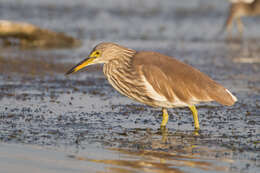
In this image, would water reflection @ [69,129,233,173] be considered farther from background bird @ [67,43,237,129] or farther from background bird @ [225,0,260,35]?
background bird @ [225,0,260,35]

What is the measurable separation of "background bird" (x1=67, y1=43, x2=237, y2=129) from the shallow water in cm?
38

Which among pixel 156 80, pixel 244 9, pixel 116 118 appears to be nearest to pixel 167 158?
pixel 156 80

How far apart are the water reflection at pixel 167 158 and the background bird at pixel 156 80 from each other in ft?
2.09

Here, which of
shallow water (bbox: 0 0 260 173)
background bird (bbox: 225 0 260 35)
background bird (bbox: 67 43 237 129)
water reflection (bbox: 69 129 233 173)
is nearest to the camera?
water reflection (bbox: 69 129 233 173)

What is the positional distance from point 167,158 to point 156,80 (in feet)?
4.35

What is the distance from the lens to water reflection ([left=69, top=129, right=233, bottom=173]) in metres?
5.01

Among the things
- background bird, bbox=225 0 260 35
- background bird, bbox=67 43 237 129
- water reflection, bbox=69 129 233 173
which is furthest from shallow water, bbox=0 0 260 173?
background bird, bbox=225 0 260 35

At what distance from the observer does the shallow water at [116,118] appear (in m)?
5.21

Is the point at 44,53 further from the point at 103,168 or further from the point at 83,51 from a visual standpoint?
the point at 103,168

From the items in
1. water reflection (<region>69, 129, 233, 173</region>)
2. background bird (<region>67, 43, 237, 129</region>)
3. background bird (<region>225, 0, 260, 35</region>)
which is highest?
background bird (<region>225, 0, 260, 35</region>)

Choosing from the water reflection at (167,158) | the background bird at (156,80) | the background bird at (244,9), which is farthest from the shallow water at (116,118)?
the background bird at (244,9)

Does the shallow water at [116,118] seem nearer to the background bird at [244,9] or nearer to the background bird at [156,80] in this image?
the background bird at [156,80]

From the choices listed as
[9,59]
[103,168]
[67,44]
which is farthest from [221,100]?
[67,44]

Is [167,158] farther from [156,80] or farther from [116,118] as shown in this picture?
[116,118]
